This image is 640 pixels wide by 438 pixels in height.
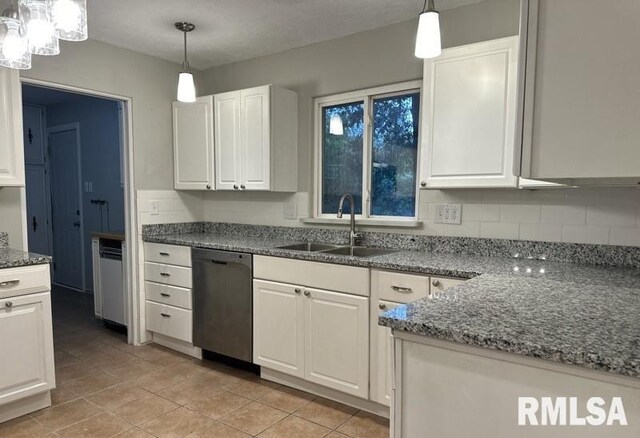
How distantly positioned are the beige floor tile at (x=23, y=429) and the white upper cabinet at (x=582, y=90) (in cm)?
264

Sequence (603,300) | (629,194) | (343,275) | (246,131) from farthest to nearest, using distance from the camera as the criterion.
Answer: (246,131)
(343,275)
(629,194)
(603,300)

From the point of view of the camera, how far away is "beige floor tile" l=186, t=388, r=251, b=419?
2.48 meters

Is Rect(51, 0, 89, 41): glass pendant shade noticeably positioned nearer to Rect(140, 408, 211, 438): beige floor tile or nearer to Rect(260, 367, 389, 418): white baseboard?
Rect(140, 408, 211, 438): beige floor tile

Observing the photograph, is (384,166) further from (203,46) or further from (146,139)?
(146,139)

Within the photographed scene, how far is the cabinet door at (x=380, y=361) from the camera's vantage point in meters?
2.30

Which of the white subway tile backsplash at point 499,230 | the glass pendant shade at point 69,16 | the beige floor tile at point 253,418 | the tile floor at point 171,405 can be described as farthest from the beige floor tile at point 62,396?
the white subway tile backsplash at point 499,230

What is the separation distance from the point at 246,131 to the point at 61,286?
391cm

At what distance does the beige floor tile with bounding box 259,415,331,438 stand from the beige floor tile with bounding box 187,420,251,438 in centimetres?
13

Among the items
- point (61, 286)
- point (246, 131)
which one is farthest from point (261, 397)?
point (61, 286)

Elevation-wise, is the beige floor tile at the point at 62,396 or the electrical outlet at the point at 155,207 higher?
the electrical outlet at the point at 155,207

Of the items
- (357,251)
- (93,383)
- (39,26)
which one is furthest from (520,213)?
(93,383)

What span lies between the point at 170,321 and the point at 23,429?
1.24 metres

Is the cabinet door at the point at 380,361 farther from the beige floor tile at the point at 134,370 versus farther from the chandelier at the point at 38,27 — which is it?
the chandelier at the point at 38,27

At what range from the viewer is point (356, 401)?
2512 millimetres
